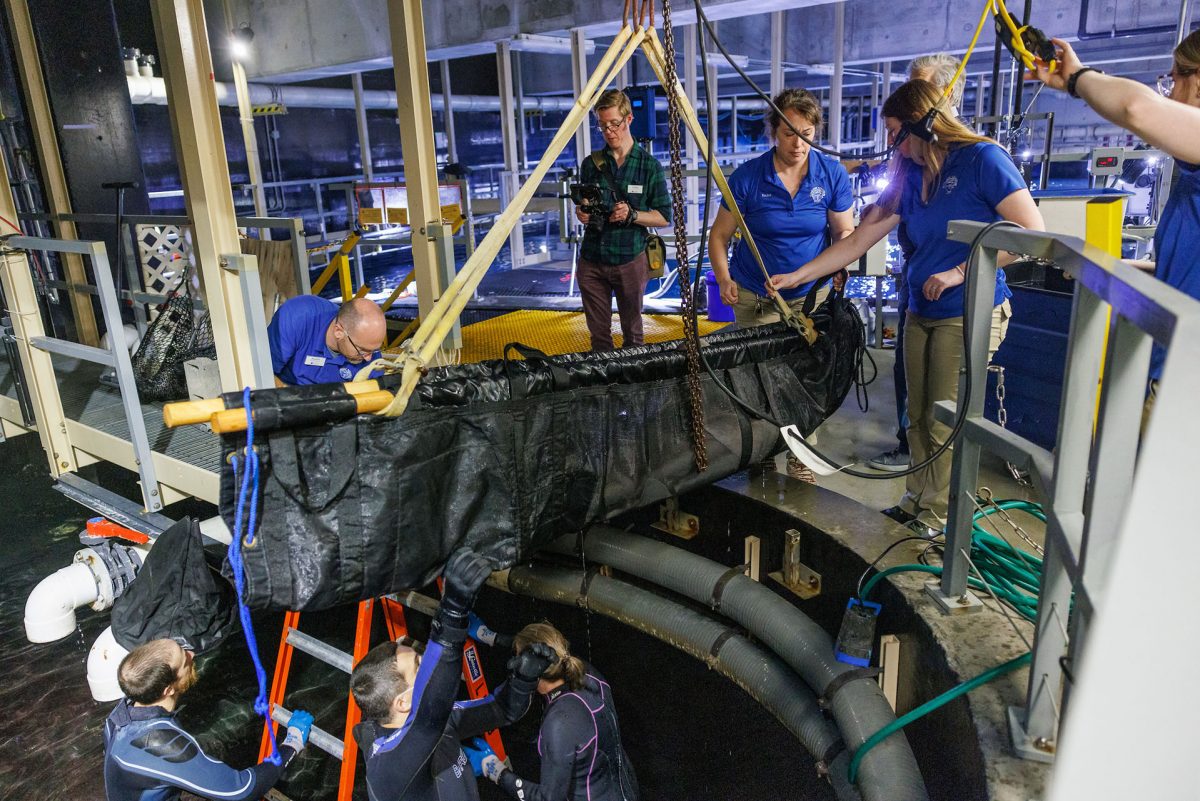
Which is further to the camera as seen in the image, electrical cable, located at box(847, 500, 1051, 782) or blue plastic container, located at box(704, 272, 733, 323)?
blue plastic container, located at box(704, 272, 733, 323)

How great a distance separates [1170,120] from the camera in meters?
1.71

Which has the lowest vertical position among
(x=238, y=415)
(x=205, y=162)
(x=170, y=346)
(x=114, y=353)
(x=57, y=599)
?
(x=57, y=599)

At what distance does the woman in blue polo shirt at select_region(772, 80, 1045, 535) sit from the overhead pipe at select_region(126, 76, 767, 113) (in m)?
6.81

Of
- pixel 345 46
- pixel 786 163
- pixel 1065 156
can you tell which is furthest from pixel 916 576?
pixel 345 46

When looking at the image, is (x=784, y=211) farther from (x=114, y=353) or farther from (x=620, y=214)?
(x=114, y=353)

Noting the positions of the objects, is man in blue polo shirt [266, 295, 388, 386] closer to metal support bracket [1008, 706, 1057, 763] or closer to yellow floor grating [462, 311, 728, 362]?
yellow floor grating [462, 311, 728, 362]

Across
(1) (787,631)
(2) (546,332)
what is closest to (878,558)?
(1) (787,631)

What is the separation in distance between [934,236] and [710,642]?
169cm

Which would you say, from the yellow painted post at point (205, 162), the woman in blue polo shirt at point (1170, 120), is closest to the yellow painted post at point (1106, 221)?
the woman in blue polo shirt at point (1170, 120)

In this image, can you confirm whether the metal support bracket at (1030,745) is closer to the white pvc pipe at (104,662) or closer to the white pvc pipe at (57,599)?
the white pvc pipe at (104,662)

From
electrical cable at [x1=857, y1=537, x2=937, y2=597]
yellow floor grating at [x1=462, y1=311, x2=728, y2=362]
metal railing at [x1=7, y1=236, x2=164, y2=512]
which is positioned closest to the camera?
electrical cable at [x1=857, y1=537, x2=937, y2=597]

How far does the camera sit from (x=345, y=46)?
9.21 m

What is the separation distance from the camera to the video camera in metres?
3.86

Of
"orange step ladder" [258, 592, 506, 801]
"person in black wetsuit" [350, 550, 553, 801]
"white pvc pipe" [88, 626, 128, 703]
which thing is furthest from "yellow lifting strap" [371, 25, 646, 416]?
"white pvc pipe" [88, 626, 128, 703]
